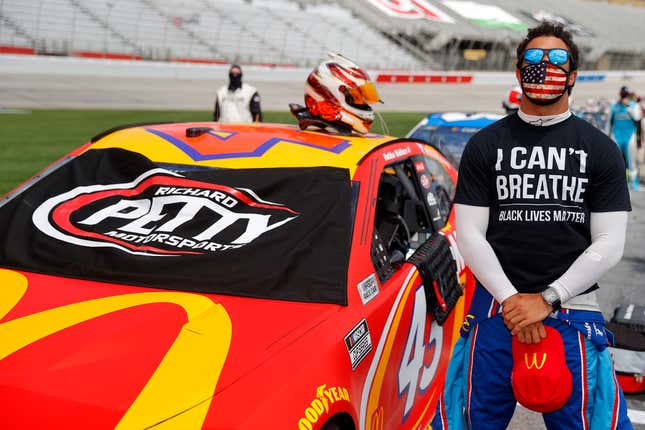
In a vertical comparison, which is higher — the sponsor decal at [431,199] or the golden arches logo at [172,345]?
the sponsor decal at [431,199]

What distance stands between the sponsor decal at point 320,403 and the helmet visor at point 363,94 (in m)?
2.11

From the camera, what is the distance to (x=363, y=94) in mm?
3996

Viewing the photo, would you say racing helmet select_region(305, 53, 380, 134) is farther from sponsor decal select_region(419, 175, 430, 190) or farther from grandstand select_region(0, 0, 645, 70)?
grandstand select_region(0, 0, 645, 70)

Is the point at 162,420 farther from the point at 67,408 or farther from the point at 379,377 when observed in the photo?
the point at 379,377

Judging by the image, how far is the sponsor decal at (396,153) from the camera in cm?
351

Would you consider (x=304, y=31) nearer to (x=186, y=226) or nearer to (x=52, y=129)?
(x=52, y=129)

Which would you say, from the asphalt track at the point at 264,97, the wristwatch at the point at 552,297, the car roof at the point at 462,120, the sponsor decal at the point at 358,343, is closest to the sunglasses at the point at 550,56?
the wristwatch at the point at 552,297

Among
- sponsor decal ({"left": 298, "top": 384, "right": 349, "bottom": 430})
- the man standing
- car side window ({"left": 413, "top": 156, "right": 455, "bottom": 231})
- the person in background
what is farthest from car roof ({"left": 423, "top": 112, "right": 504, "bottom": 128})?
sponsor decal ({"left": 298, "top": 384, "right": 349, "bottom": 430})

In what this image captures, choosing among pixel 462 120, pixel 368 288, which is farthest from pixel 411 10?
pixel 368 288

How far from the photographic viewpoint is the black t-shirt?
2.28 m

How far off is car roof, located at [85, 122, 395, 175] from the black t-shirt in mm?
900

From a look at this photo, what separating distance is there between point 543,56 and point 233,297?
1.35 m

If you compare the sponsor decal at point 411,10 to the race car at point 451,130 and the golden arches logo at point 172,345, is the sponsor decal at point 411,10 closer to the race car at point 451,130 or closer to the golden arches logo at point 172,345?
the race car at point 451,130

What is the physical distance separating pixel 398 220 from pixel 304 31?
35.1 m
